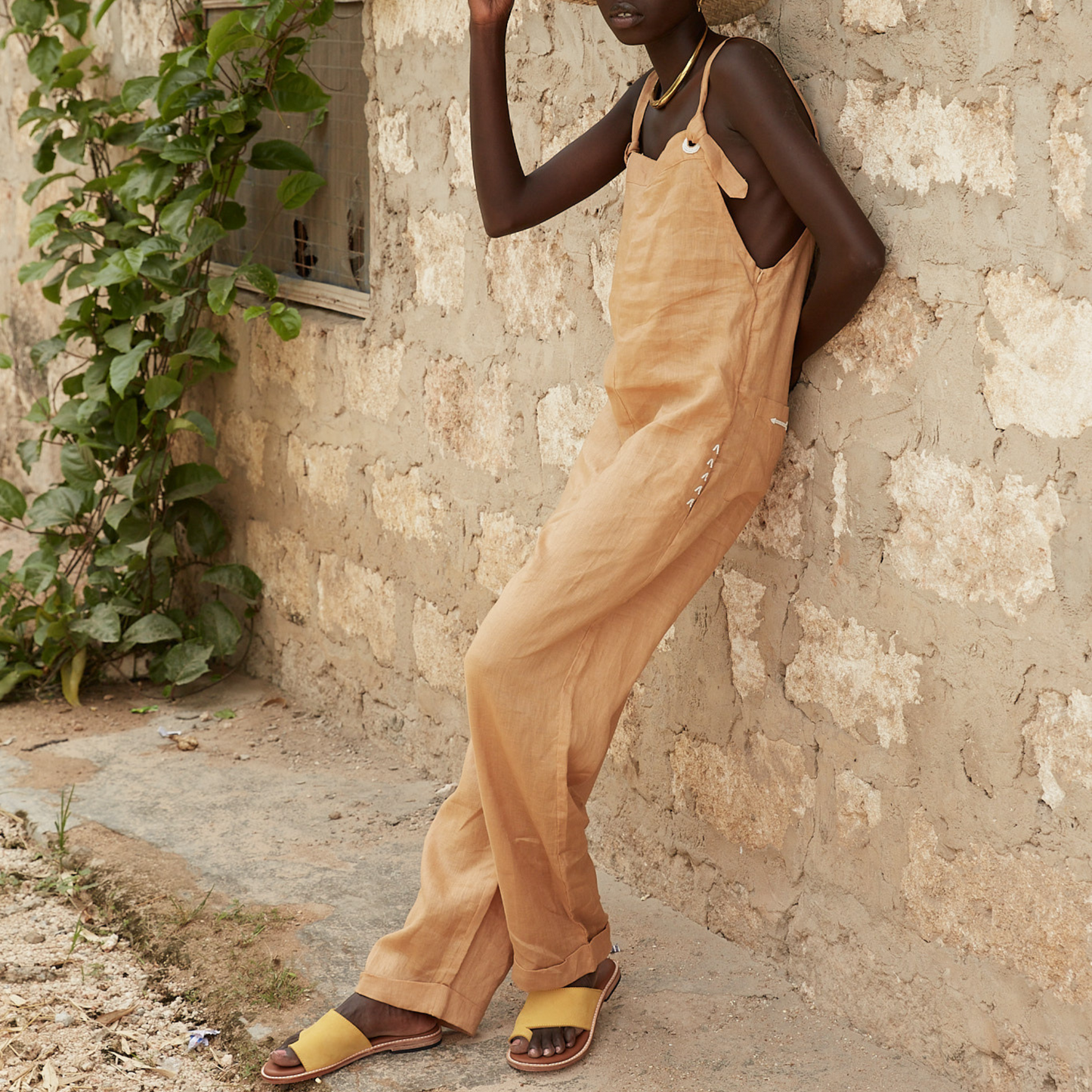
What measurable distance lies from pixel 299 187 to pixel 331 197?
0.57 ft

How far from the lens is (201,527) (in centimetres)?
406

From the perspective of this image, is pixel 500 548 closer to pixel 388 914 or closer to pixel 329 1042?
pixel 388 914

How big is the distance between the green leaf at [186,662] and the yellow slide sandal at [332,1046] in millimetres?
1777

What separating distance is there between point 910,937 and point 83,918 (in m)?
1.73

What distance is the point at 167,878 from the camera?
283cm

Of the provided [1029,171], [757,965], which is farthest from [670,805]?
[1029,171]

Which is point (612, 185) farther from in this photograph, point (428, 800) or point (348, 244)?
point (428, 800)

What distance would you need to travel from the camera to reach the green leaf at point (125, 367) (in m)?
3.68

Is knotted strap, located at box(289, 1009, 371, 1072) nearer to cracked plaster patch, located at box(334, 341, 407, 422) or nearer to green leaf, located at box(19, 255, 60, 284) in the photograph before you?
cracked plaster patch, located at box(334, 341, 407, 422)

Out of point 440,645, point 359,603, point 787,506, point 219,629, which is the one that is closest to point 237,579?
point 219,629

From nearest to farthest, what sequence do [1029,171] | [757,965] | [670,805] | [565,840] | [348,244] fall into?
[1029,171]
[565,840]
[757,965]
[670,805]
[348,244]

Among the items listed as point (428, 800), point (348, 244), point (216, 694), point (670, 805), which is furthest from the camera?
point (216, 694)

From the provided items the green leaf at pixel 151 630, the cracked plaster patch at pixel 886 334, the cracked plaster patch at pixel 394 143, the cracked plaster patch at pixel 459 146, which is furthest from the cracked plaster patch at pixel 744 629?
the green leaf at pixel 151 630

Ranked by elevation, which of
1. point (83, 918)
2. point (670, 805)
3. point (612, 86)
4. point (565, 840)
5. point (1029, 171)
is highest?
point (612, 86)
